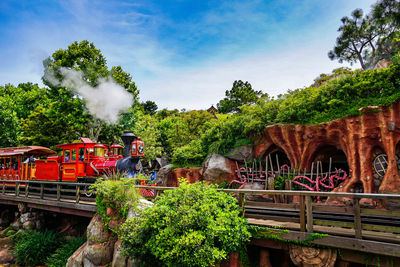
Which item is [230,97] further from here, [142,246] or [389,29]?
[142,246]

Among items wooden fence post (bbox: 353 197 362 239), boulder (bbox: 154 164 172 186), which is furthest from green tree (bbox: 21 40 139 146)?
wooden fence post (bbox: 353 197 362 239)

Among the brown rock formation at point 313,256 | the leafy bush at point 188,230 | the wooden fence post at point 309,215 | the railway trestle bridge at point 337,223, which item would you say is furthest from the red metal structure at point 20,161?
the wooden fence post at point 309,215

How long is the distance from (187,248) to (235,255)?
1.54 meters

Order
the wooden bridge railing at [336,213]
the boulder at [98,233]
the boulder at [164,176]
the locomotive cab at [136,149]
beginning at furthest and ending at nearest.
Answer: the boulder at [164,176], the locomotive cab at [136,149], the boulder at [98,233], the wooden bridge railing at [336,213]

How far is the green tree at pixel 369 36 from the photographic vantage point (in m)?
21.2

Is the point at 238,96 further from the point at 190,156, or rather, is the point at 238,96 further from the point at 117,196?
the point at 117,196

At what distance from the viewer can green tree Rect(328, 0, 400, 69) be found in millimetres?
21188

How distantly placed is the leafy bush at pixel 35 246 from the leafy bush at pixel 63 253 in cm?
46

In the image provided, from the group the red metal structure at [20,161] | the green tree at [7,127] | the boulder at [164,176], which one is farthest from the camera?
the green tree at [7,127]

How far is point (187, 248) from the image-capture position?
496cm

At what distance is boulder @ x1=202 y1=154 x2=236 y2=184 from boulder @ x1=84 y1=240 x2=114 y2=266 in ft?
21.6

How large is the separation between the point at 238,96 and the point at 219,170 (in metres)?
22.6

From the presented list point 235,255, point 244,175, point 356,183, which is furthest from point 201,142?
point 235,255

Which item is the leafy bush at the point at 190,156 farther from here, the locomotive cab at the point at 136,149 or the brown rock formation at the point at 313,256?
the brown rock formation at the point at 313,256
